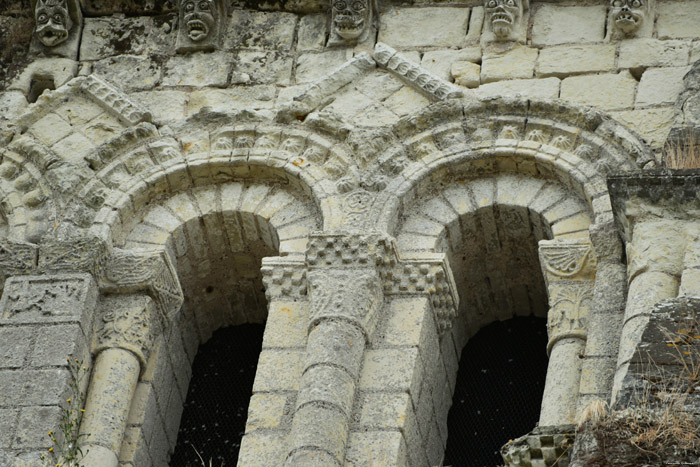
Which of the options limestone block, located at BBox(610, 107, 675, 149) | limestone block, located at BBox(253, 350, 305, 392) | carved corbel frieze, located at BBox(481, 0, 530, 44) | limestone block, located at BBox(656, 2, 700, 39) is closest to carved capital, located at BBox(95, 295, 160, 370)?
limestone block, located at BBox(253, 350, 305, 392)

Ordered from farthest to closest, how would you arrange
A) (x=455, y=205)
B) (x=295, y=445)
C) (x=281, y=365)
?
(x=455, y=205) → (x=281, y=365) → (x=295, y=445)

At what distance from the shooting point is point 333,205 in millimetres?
13656

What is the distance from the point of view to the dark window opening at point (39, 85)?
1537 cm

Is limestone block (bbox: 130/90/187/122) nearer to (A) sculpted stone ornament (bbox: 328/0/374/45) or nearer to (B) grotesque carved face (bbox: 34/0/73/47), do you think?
(B) grotesque carved face (bbox: 34/0/73/47)

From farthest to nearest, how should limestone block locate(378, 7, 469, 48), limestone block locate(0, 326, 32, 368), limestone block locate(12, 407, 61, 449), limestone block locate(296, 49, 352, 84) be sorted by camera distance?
limestone block locate(378, 7, 469, 48), limestone block locate(296, 49, 352, 84), limestone block locate(0, 326, 32, 368), limestone block locate(12, 407, 61, 449)

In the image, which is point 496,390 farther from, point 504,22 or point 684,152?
point 504,22

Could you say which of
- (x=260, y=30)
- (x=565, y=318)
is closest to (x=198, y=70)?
(x=260, y=30)

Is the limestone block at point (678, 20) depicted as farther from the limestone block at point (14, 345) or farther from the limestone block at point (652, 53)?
the limestone block at point (14, 345)

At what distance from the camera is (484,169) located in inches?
546

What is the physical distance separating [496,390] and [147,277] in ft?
8.90

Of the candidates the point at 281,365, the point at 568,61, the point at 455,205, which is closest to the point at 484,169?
the point at 455,205

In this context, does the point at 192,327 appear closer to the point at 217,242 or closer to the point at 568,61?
the point at 217,242

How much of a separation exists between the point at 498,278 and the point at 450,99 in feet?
4.71

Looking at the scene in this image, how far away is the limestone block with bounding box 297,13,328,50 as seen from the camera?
1520 cm
